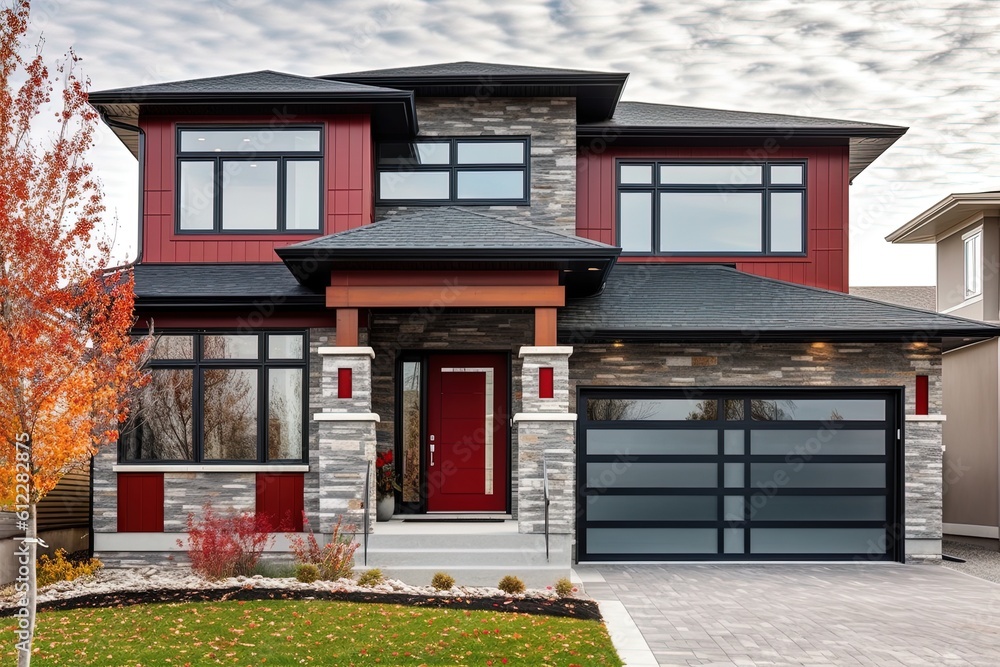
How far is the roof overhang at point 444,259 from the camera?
1064cm

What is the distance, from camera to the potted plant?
1223 cm

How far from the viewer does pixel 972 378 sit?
54.0ft

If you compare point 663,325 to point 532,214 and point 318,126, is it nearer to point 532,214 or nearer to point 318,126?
point 532,214

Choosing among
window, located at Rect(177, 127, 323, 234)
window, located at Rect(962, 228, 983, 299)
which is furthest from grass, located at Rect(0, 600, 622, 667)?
window, located at Rect(962, 228, 983, 299)

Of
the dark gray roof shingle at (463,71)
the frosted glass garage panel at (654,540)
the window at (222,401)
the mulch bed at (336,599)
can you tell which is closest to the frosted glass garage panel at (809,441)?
the frosted glass garage panel at (654,540)

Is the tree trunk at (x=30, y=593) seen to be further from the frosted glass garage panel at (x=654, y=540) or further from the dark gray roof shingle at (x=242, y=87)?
the frosted glass garage panel at (x=654, y=540)

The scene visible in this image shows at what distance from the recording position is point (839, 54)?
1573 cm

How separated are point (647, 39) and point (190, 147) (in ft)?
26.2

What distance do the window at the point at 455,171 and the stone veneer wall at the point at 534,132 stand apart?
14cm

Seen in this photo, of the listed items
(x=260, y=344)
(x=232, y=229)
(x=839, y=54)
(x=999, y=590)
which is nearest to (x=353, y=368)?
(x=260, y=344)

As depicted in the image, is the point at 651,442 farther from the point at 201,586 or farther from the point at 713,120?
the point at 201,586

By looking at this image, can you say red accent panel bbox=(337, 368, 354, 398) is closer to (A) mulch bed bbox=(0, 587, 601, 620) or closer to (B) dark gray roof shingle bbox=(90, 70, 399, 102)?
(A) mulch bed bbox=(0, 587, 601, 620)

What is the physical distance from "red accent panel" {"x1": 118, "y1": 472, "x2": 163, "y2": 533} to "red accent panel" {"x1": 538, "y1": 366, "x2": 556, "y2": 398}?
16.6 ft

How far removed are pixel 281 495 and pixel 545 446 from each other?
138 inches
